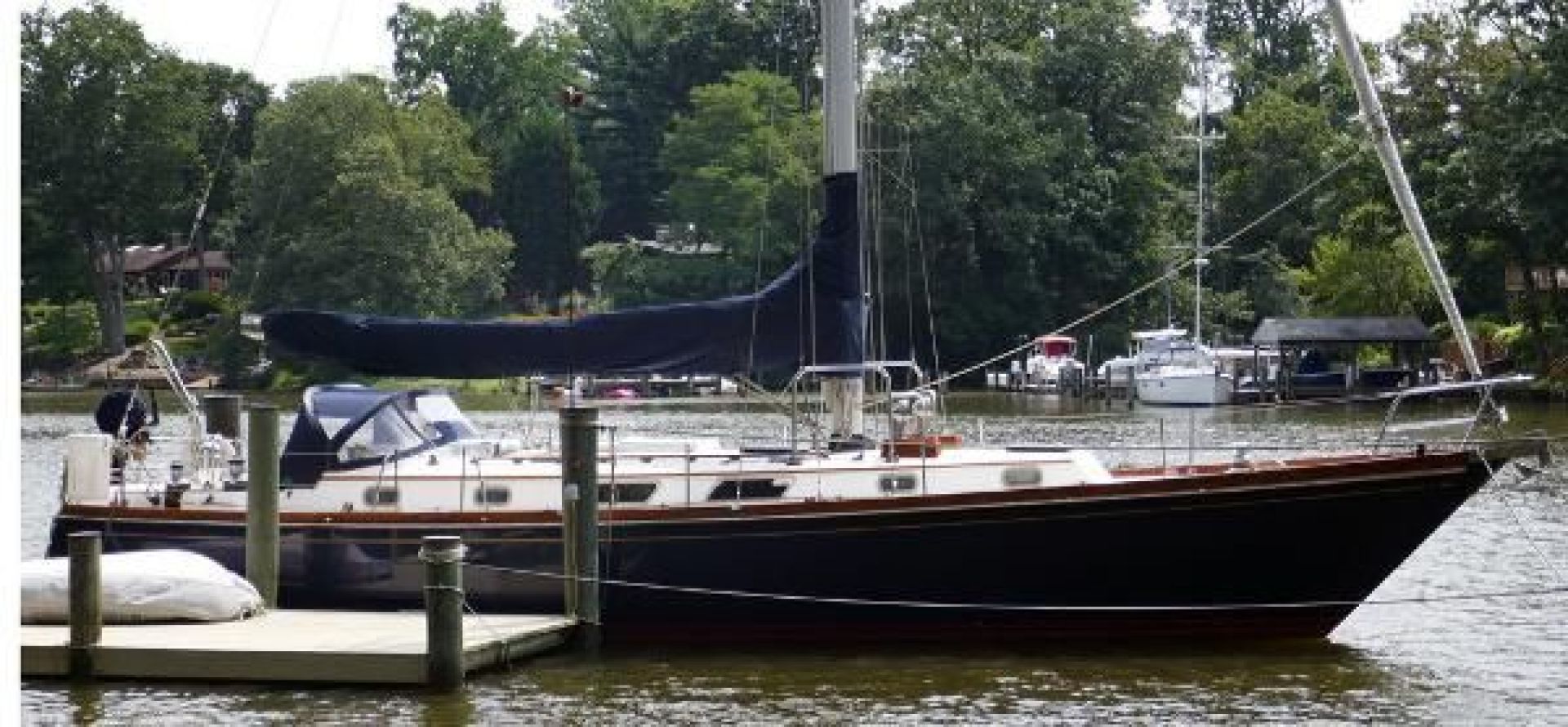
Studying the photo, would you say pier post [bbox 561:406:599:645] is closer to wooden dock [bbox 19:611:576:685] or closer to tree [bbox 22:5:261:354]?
wooden dock [bbox 19:611:576:685]

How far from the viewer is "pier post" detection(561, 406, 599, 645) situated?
24500 mm

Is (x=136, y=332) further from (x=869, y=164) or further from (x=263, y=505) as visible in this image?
(x=263, y=505)

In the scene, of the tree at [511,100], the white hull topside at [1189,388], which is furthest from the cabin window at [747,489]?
the tree at [511,100]

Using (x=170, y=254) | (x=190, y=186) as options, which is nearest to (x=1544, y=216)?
(x=190, y=186)

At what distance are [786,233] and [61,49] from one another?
3897 cm

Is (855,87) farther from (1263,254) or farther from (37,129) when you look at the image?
(37,129)

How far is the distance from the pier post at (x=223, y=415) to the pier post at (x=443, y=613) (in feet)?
24.6

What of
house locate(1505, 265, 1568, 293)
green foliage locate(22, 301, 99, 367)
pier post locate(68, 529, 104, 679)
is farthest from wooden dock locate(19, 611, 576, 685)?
green foliage locate(22, 301, 99, 367)

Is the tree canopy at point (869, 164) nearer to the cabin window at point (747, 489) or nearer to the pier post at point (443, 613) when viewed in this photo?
the cabin window at point (747, 489)

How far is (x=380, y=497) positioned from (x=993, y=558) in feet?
21.3

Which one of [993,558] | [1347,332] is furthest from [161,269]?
[993,558]

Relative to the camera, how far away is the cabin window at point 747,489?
25734 millimetres

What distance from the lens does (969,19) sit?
10206 cm

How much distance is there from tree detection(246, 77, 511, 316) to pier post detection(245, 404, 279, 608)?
133ft
